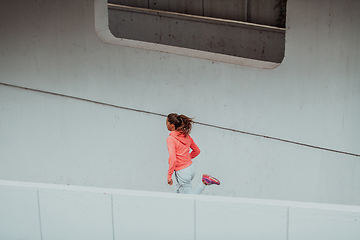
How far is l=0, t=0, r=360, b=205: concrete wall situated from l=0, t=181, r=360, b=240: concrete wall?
3172mm

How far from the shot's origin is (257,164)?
5.96m

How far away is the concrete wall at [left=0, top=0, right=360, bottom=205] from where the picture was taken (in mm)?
5562

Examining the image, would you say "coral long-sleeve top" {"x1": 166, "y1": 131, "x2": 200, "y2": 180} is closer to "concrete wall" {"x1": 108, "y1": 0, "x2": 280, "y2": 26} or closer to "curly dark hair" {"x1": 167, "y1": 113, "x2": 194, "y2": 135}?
"curly dark hair" {"x1": 167, "y1": 113, "x2": 194, "y2": 135}

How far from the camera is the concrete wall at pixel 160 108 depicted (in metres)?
5.56

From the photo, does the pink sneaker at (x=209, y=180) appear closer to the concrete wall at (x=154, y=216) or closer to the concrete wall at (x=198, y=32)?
the concrete wall at (x=154, y=216)

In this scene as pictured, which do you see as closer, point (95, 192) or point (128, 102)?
point (95, 192)

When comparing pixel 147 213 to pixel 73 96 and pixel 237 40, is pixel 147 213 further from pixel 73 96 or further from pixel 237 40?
pixel 237 40

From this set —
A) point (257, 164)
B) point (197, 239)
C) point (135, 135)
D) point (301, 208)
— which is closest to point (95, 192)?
point (197, 239)

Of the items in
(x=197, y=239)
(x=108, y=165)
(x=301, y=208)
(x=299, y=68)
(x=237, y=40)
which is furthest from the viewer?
(x=237, y=40)

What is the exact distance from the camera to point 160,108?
5984mm

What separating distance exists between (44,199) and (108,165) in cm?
330

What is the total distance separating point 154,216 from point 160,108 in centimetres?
331

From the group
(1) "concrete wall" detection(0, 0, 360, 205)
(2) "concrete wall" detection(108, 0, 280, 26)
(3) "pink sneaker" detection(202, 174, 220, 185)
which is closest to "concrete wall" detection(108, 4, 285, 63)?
(2) "concrete wall" detection(108, 0, 280, 26)

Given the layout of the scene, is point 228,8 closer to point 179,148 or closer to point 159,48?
point 159,48
